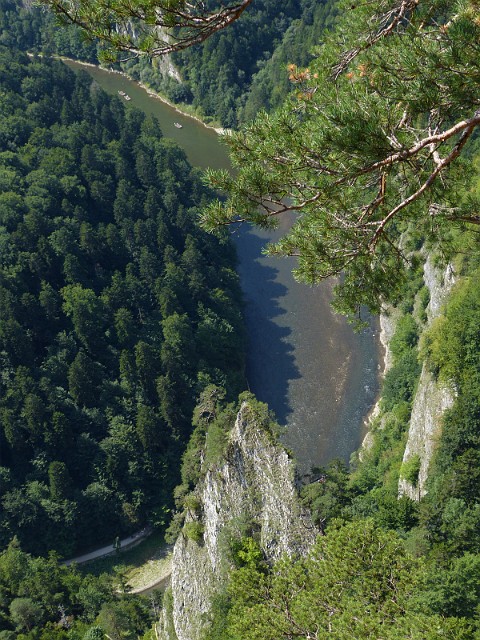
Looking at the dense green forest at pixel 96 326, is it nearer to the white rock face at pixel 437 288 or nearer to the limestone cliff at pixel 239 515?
the white rock face at pixel 437 288

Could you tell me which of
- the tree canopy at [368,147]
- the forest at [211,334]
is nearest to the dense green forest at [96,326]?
the forest at [211,334]

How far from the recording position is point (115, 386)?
47.2 m

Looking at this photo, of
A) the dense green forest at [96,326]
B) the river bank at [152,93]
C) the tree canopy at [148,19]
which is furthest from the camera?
the river bank at [152,93]

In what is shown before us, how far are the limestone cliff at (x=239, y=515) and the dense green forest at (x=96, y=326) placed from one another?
1628 centimetres

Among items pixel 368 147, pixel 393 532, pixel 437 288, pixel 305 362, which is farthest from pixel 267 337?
pixel 368 147

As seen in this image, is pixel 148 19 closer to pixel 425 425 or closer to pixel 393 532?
pixel 393 532

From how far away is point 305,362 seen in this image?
167 ft

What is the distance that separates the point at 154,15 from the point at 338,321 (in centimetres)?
4513

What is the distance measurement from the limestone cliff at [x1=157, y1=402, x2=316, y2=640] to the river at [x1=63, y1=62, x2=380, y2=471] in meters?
15.7

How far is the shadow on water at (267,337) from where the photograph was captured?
49472mm

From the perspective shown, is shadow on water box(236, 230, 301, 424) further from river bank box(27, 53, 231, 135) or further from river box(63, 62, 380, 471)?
river bank box(27, 53, 231, 135)

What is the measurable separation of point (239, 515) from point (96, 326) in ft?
89.1

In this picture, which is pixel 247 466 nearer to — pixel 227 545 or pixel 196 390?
pixel 227 545

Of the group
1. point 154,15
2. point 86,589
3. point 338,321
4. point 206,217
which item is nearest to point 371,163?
point 206,217
